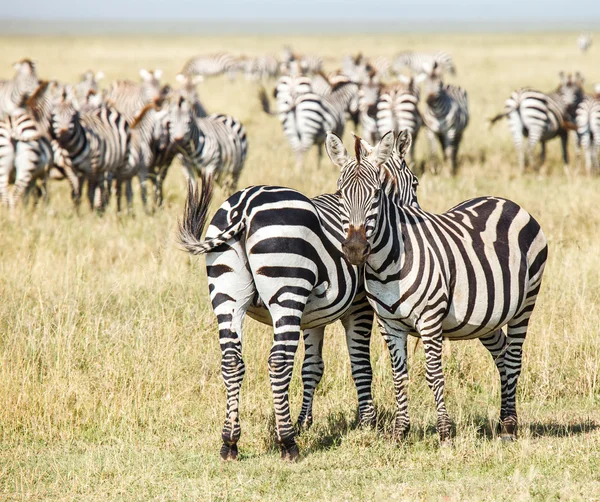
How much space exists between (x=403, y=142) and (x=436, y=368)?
5.93 ft

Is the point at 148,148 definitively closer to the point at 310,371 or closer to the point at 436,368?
the point at 310,371

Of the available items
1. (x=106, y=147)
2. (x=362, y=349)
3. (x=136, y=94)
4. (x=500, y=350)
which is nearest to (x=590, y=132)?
(x=106, y=147)

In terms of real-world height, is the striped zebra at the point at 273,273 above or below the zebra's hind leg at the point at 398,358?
above

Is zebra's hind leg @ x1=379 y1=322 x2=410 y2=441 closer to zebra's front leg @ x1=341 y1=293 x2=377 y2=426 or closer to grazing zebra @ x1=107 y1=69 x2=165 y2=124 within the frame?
zebra's front leg @ x1=341 y1=293 x2=377 y2=426

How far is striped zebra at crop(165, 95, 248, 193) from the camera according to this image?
13.2 m

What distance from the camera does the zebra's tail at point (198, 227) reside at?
4.86 m

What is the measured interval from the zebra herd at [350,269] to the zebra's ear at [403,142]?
1.63 feet

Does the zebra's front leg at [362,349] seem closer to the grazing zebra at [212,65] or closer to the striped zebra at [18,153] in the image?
the striped zebra at [18,153]

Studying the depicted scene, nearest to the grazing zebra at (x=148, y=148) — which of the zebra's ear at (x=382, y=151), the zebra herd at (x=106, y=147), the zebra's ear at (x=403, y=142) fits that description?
the zebra herd at (x=106, y=147)

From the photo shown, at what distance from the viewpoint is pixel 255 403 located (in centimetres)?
620

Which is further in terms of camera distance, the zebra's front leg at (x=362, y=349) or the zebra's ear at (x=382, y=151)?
the zebra's front leg at (x=362, y=349)

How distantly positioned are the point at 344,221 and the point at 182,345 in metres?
2.63

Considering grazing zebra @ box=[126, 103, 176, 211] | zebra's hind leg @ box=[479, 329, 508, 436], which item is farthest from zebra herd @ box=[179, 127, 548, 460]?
grazing zebra @ box=[126, 103, 176, 211]

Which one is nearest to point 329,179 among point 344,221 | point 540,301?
point 540,301
